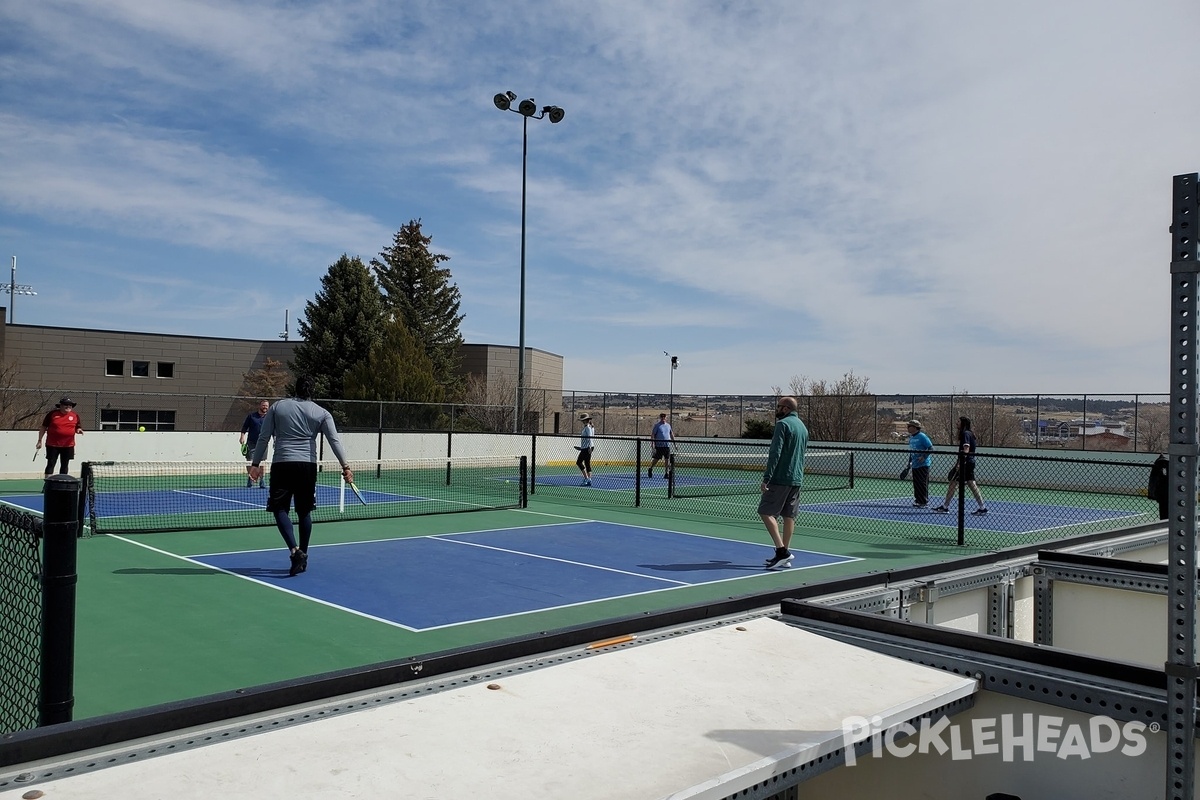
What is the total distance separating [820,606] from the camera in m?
3.75

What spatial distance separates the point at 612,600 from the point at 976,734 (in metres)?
6.25

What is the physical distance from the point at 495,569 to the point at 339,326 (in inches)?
1425

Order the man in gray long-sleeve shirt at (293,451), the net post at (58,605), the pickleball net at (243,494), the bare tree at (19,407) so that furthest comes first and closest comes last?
the bare tree at (19,407) → the pickleball net at (243,494) → the man in gray long-sleeve shirt at (293,451) → the net post at (58,605)

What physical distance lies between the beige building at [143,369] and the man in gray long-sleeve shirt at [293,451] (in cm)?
3154

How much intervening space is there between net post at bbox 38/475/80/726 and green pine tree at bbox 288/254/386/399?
41.5 metres

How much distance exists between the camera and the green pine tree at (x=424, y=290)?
5247cm

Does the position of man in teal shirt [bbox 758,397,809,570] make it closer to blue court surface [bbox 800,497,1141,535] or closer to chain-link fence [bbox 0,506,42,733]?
blue court surface [bbox 800,497,1141,535]

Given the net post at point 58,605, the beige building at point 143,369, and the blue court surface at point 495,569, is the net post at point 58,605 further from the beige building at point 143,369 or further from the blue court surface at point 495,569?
the beige building at point 143,369

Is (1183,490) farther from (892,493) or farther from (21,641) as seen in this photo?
(892,493)

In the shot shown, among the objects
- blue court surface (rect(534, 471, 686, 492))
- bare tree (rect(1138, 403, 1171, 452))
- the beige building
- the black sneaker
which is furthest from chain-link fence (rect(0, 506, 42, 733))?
the beige building

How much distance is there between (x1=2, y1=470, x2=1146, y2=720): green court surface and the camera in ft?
21.1

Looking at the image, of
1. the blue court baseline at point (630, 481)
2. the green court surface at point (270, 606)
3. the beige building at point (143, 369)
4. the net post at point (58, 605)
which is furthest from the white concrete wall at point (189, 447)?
the net post at point (58, 605)

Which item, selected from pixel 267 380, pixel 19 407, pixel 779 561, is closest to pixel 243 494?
pixel 779 561

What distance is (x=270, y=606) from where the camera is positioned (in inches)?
339
